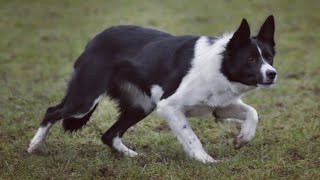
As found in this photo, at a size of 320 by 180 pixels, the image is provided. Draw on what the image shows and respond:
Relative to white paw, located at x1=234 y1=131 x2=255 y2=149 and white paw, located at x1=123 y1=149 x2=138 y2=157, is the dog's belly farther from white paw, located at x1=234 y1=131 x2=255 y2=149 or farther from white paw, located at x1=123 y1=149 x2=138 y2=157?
white paw, located at x1=123 y1=149 x2=138 y2=157

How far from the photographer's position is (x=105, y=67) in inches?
269

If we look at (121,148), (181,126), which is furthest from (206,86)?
(121,148)

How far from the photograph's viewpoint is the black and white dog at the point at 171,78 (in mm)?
6223

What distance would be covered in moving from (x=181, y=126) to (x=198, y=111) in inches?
11.2

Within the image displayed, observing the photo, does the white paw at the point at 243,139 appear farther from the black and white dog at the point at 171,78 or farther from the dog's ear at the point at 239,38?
the dog's ear at the point at 239,38

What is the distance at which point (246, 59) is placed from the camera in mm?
6164

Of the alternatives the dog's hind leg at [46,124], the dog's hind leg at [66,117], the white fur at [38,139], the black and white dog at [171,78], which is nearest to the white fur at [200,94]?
the black and white dog at [171,78]

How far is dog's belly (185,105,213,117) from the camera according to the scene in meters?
6.41

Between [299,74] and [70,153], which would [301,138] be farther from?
[299,74]

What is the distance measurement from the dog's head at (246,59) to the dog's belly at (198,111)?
419 millimetres

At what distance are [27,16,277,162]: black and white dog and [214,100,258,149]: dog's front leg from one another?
1cm

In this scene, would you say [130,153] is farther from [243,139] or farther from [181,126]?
[243,139]

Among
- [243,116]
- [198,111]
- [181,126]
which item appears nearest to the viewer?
[181,126]

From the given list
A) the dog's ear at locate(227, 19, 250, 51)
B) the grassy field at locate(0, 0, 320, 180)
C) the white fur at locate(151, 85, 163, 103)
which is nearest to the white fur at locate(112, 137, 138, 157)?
the grassy field at locate(0, 0, 320, 180)
